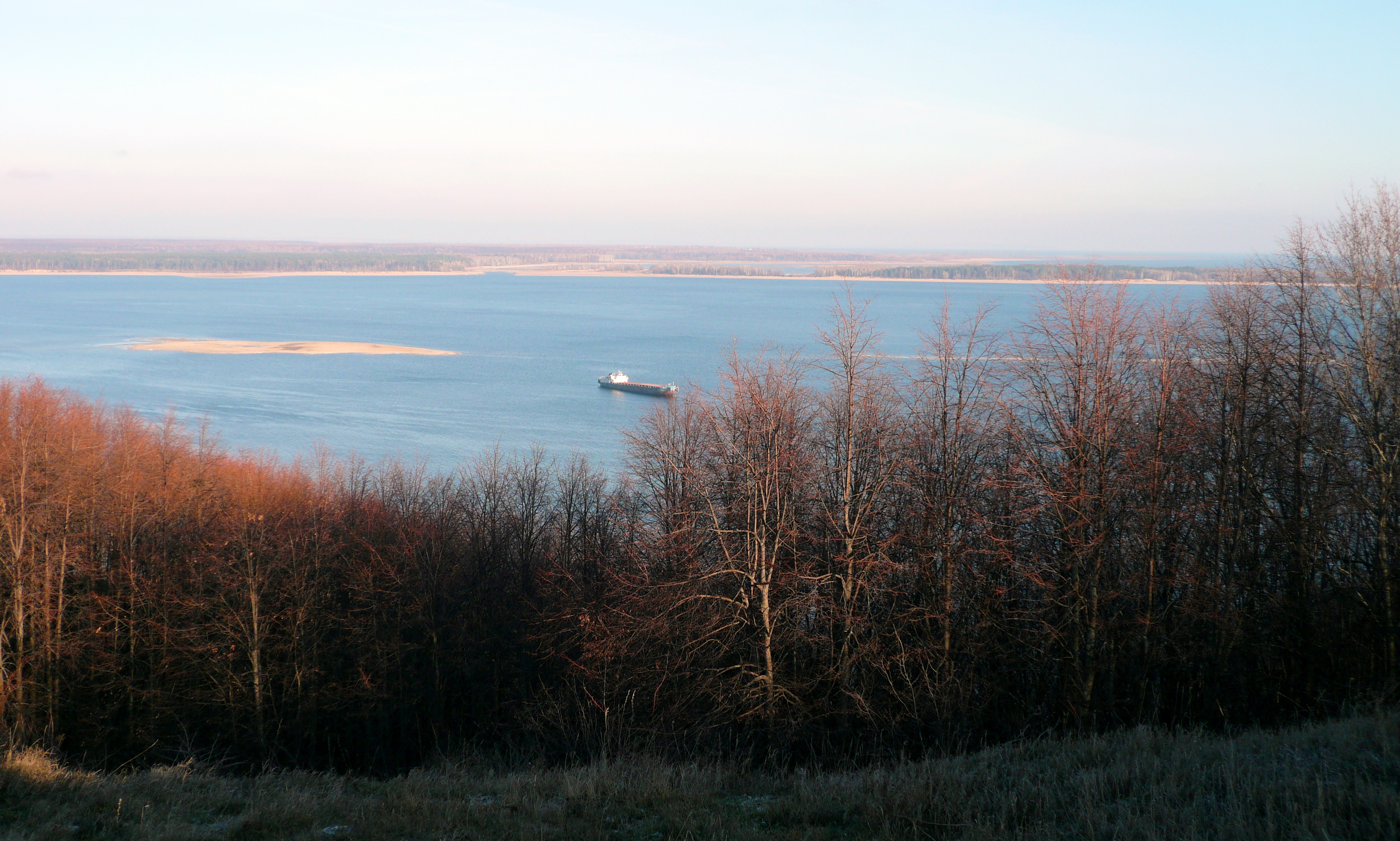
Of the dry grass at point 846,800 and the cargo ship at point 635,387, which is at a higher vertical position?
the dry grass at point 846,800

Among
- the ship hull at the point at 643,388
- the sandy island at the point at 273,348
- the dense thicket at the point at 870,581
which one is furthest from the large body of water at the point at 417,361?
the dense thicket at the point at 870,581

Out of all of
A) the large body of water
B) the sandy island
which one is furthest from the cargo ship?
the sandy island

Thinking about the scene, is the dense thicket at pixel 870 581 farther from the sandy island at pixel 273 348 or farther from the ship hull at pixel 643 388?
the sandy island at pixel 273 348

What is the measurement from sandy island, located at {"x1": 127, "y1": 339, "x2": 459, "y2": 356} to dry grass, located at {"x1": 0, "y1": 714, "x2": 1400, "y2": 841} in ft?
270

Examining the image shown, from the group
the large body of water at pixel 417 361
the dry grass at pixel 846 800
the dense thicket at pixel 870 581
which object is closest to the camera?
the dry grass at pixel 846 800

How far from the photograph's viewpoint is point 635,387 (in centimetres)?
6431

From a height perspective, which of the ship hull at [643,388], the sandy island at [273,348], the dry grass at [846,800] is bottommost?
the ship hull at [643,388]

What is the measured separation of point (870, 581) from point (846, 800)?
269 inches

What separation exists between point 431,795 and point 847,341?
9.37 meters

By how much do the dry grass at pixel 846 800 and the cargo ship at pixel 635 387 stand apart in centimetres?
5246

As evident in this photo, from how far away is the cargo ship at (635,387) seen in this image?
6259cm

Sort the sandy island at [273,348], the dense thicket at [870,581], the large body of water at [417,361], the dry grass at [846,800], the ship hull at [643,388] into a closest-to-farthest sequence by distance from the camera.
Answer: the dry grass at [846,800]
the dense thicket at [870,581]
the large body of water at [417,361]
the ship hull at [643,388]
the sandy island at [273,348]

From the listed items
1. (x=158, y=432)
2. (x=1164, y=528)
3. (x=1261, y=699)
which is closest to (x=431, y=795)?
(x=1164, y=528)

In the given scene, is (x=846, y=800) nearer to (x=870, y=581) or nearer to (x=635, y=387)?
(x=870, y=581)
